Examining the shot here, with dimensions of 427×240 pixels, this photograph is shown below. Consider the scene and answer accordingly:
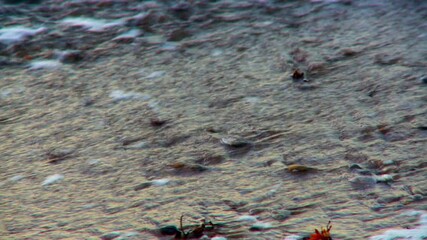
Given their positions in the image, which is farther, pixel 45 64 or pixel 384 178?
pixel 45 64

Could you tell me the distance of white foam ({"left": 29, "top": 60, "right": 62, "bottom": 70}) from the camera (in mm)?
3943

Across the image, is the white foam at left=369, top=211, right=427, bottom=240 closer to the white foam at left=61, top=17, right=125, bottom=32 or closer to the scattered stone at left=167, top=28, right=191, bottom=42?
the scattered stone at left=167, top=28, right=191, bottom=42

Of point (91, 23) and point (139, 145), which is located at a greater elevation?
point (91, 23)

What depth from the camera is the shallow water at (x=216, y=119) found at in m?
2.48

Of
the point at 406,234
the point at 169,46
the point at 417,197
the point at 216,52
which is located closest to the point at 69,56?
the point at 169,46

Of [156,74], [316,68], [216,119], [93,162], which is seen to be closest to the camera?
[93,162]

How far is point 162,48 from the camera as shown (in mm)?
4090

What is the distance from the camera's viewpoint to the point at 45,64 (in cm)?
398

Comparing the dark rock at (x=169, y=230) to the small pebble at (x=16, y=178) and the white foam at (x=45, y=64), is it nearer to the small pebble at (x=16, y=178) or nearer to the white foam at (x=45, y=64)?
the small pebble at (x=16, y=178)

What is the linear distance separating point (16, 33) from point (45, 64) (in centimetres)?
50

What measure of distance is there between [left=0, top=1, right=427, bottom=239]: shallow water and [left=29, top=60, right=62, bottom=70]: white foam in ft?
0.09

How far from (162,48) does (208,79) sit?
540 mm

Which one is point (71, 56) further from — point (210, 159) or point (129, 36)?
point (210, 159)

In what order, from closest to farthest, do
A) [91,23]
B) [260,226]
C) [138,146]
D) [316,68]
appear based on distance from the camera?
[260,226]
[138,146]
[316,68]
[91,23]
